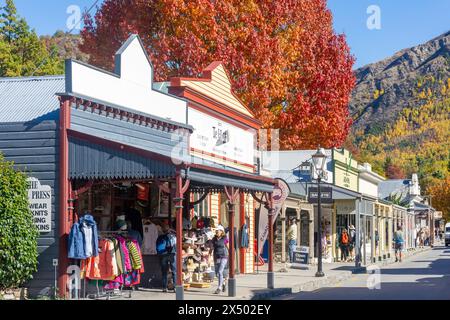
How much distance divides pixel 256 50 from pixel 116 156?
79.5ft

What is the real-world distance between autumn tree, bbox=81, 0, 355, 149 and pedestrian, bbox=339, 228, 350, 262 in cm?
641

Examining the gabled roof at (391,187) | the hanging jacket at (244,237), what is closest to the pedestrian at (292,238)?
the hanging jacket at (244,237)

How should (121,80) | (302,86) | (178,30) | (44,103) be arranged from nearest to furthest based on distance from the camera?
(44,103) < (121,80) < (178,30) < (302,86)

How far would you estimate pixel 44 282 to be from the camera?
764 inches

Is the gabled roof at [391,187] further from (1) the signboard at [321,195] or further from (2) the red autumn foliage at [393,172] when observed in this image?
(1) the signboard at [321,195]

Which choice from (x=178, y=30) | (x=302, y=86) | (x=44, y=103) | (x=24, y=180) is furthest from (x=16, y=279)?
(x=302, y=86)

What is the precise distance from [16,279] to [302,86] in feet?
100

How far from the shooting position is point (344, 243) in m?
43.4

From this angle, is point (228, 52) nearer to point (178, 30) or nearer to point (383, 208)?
point (178, 30)

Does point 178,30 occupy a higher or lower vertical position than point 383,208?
higher

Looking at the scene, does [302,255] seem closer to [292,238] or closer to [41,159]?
[292,238]
